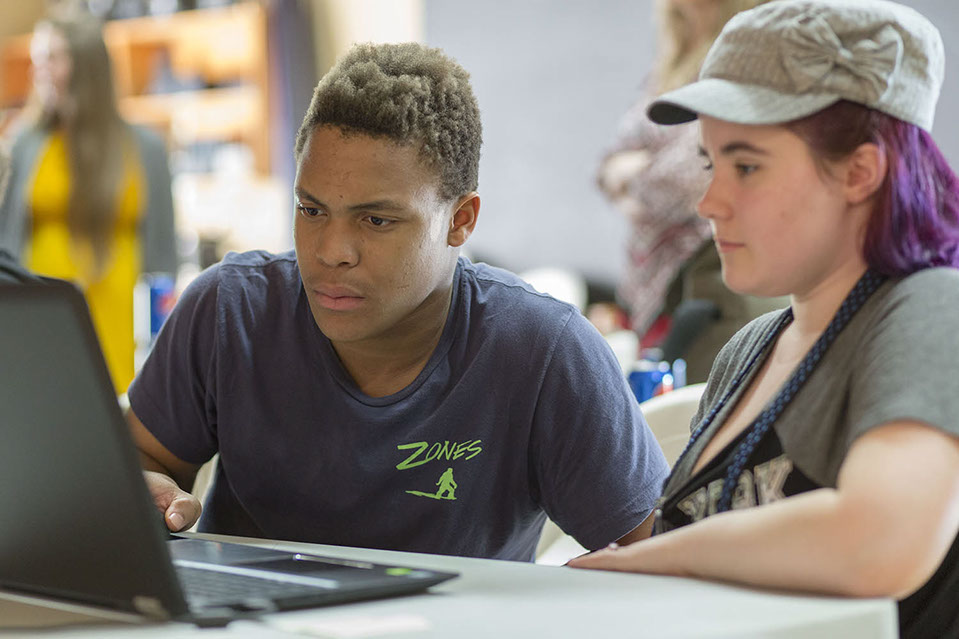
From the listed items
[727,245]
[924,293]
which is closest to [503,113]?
[727,245]

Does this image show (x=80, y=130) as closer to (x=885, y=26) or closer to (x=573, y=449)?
(x=573, y=449)

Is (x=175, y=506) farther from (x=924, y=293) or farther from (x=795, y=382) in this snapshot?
(x=924, y=293)

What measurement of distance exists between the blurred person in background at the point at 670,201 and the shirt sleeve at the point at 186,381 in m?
1.07

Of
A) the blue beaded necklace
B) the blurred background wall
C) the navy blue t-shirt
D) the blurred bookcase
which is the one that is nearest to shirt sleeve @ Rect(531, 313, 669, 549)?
the navy blue t-shirt

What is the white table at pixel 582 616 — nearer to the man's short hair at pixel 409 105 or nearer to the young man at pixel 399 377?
the young man at pixel 399 377

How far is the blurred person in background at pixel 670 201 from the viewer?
2.37 metres

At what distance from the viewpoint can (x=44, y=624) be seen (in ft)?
2.88

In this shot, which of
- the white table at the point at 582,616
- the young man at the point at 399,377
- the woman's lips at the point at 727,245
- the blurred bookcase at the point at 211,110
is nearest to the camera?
the white table at the point at 582,616

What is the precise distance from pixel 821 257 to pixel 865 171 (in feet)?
0.26

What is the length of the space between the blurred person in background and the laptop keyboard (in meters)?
1.50

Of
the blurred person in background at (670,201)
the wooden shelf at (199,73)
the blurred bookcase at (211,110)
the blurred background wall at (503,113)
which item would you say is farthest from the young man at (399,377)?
the wooden shelf at (199,73)

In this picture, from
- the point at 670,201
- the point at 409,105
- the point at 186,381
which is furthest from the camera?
the point at 670,201

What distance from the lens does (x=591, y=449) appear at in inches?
54.9

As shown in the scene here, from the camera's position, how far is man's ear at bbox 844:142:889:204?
96cm
